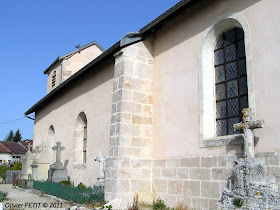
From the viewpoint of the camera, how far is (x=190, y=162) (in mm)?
6629

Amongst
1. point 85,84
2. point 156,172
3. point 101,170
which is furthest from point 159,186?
point 85,84

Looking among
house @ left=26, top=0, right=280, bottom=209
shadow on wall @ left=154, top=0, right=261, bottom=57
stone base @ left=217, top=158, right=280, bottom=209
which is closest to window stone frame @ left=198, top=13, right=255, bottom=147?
house @ left=26, top=0, right=280, bottom=209

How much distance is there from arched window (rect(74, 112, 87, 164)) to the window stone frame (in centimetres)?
679

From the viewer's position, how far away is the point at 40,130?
17.5m

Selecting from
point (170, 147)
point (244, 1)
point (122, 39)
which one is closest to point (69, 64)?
point (122, 39)

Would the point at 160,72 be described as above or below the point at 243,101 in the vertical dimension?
above

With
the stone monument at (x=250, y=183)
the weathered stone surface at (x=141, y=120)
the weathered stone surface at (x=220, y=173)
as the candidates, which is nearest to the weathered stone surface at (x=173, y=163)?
the weathered stone surface at (x=220, y=173)

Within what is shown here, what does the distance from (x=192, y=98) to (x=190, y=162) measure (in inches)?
55.3

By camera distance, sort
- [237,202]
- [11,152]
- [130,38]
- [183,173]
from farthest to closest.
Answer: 1. [11,152]
2. [130,38]
3. [183,173]
4. [237,202]

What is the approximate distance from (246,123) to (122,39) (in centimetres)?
425

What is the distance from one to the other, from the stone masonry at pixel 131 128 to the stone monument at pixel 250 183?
275 cm

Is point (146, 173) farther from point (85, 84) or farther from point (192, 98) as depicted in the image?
point (85, 84)

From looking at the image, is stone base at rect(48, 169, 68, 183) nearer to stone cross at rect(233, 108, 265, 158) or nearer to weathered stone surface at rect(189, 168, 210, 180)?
weathered stone surface at rect(189, 168, 210, 180)

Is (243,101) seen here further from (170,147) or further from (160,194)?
(160,194)
